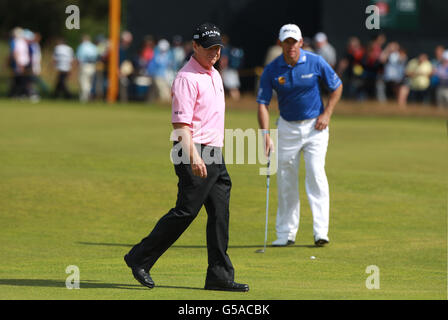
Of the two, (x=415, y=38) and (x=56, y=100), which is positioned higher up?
(x=415, y=38)

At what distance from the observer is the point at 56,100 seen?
109ft

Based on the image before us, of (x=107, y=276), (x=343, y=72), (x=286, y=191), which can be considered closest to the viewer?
(x=107, y=276)

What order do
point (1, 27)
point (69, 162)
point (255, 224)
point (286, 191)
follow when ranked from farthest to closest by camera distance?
1. point (1, 27)
2. point (69, 162)
3. point (255, 224)
4. point (286, 191)

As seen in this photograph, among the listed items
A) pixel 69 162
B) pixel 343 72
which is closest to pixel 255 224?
pixel 69 162

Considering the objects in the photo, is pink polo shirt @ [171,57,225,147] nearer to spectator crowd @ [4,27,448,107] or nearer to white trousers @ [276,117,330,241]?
white trousers @ [276,117,330,241]

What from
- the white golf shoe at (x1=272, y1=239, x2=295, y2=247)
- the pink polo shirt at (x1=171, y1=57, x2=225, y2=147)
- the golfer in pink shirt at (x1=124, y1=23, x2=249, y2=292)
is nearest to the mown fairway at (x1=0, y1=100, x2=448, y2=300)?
the white golf shoe at (x1=272, y1=239, x2=295, y2=247)

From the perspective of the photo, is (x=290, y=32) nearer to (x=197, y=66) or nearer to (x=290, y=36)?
(x=290, y=36)

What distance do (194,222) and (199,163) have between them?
482 centimetres

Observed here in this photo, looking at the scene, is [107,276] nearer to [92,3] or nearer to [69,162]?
[69,162]

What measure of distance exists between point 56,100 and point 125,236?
22.3 meters

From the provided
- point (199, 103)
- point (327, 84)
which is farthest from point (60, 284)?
point (327, 84)

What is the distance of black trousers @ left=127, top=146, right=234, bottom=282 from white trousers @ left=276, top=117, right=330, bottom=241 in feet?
9.70

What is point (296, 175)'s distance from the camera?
11.3m

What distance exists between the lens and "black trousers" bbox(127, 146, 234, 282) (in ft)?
26.6
